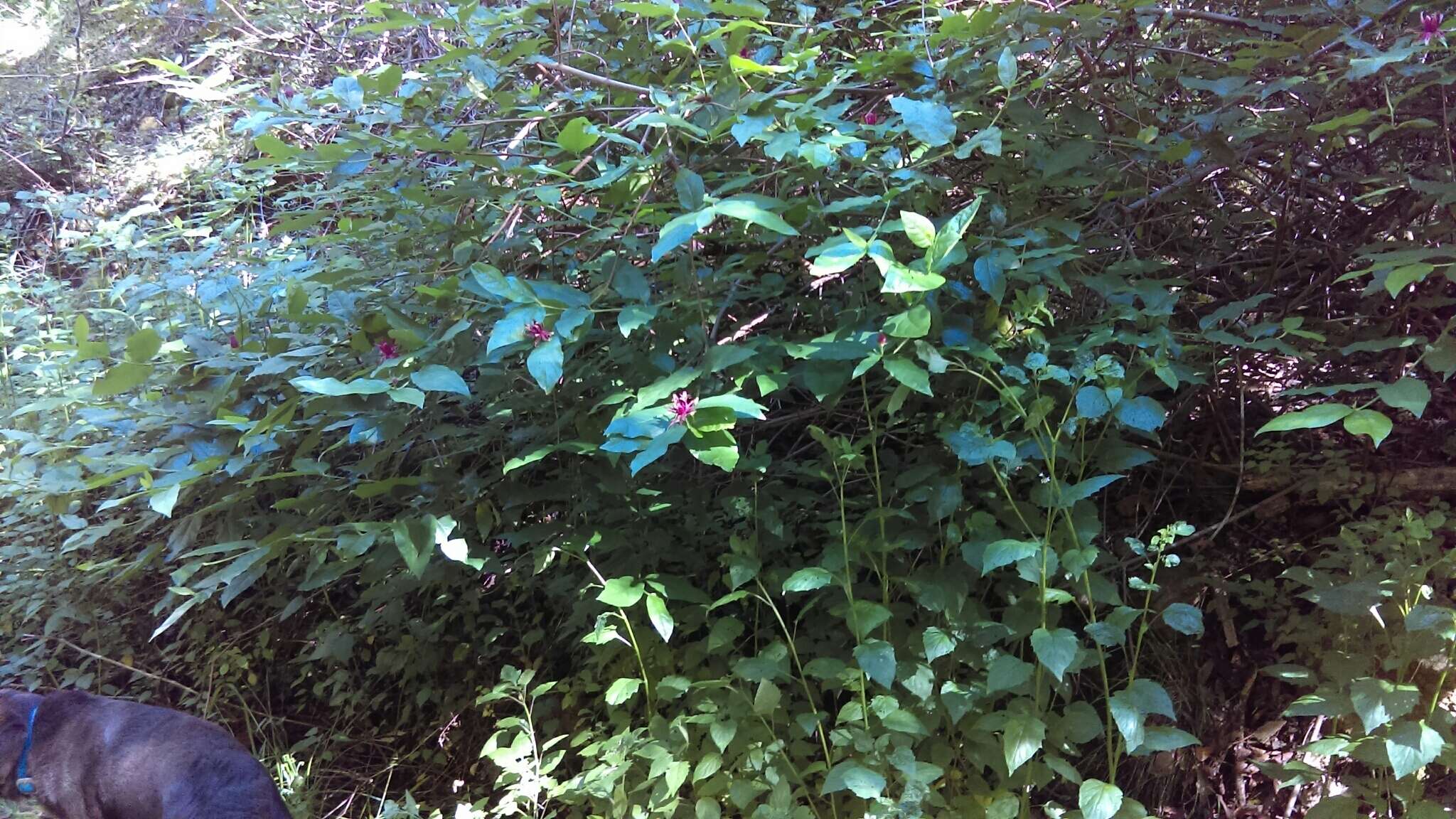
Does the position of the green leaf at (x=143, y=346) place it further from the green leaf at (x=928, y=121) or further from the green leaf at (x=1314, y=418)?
the green leaf at (x=1314, y=418)

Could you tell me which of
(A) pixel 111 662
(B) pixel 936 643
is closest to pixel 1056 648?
(B) pixel 936 643

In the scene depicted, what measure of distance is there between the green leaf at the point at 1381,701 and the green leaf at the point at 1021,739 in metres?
0.59

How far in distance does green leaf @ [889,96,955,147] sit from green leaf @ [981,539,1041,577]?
0.78m

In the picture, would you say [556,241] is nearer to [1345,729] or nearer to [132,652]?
[1345,729]

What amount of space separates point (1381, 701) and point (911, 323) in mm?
1174

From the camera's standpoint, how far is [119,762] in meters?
2.05

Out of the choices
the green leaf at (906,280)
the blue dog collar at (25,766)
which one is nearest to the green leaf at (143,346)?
the blue dog collar at (25,766)

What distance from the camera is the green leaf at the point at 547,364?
4.57ft

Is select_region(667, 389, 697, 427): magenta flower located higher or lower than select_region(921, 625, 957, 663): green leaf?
higher

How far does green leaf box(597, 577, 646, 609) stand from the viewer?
1.86 metres

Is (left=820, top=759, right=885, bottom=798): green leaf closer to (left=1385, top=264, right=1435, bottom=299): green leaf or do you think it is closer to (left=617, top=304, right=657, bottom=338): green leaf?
(left=617, top=304, right=657, bottom=338): green leaf

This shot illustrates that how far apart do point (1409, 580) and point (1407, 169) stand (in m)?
0.95

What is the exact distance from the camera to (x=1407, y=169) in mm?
1969

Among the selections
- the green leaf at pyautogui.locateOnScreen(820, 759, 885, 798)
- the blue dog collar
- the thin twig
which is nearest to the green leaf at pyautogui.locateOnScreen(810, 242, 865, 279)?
the green leaf at pyautogui.locateOnScreen(820, 759, 885, 798)
